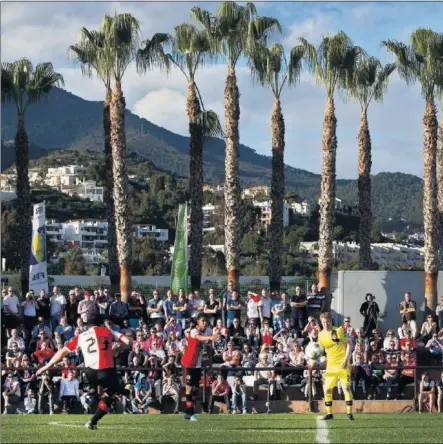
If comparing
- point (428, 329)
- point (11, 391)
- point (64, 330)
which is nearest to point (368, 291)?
point (428, 329)

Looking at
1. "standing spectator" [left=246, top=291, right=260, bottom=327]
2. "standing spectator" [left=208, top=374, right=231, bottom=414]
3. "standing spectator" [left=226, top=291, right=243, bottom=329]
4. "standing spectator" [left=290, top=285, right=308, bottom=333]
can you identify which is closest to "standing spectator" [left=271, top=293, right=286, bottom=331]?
"standing spectator" [left=290, top=285, right=308, bottom=333]

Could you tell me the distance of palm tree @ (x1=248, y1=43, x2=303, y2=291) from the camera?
113 ft

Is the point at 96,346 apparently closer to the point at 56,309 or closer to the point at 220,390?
the point at 220,390

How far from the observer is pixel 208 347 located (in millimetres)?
25250

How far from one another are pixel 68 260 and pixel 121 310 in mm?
74759

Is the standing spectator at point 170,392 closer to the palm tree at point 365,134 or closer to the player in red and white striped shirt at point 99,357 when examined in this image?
the player in red and white striped shirt at point 99,357

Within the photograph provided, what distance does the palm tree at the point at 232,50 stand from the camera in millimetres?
34062

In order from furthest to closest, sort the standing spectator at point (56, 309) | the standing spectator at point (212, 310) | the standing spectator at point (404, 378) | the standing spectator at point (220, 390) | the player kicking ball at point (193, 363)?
the standing spectator at point (212, 310), the standing spectator at point (56, 309), the standing spectator at point (404, 378), the standing spectator at point (220, 390), the player kicking ball at point (193, 363)

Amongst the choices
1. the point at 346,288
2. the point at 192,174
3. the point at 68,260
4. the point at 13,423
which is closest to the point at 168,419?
the point at 13,423

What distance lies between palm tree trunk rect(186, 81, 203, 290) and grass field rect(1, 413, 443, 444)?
14248mm

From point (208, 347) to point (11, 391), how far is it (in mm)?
4326

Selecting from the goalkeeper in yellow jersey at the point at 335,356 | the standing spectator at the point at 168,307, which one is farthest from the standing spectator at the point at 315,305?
the goalkeeper in yellow jersey at the point at 335,356

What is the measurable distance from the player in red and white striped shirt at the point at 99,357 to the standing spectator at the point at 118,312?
12.0 metres

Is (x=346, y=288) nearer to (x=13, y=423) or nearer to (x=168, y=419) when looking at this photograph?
(x=168, y=419)
